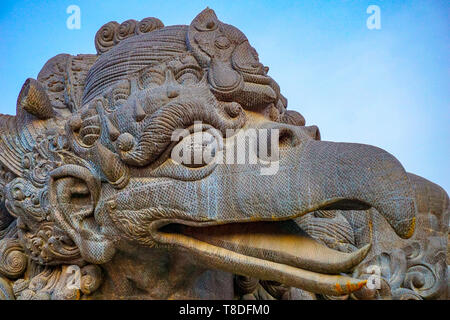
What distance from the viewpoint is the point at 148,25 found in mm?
3809

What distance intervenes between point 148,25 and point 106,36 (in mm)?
356

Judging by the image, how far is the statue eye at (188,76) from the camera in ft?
10.7

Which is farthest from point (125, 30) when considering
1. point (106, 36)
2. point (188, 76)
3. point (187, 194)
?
point (187, 194)

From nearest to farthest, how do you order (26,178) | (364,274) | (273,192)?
(273,192), (26,178), (364,274)

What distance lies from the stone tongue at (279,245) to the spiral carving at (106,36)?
1.51m

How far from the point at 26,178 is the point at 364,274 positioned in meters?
2.17

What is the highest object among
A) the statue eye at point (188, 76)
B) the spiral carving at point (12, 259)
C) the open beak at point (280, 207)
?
the statue eye at point (188, 76)

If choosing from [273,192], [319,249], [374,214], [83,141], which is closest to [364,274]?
[374,214]

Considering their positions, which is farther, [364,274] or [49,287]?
[364,274]

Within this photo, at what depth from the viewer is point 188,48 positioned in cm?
338

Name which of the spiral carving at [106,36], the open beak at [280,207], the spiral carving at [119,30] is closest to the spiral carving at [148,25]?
the spiral carving at [119,30]

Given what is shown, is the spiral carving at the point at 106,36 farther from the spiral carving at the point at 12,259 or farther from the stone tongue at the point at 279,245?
the stone tongue at the point at 279,245
